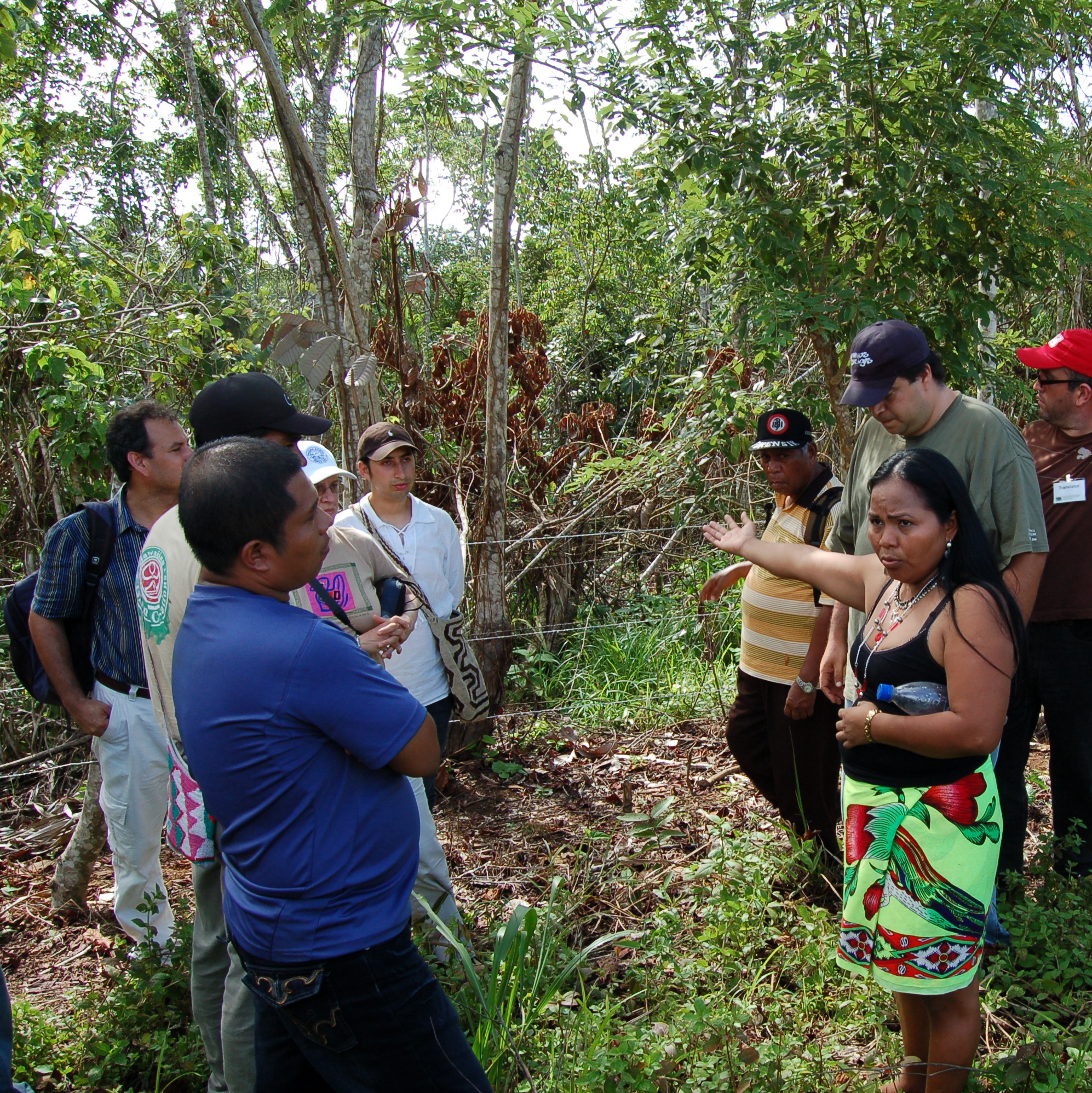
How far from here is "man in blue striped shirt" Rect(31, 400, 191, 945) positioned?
3219mm

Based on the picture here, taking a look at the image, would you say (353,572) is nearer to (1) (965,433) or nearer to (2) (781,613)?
(2) (781,613)

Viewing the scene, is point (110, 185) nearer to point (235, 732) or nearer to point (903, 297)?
point (903, 297)

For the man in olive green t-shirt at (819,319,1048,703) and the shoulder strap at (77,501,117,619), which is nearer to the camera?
the man in olive green t-shirt at (819,319,1048,703)

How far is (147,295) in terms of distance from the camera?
588cm

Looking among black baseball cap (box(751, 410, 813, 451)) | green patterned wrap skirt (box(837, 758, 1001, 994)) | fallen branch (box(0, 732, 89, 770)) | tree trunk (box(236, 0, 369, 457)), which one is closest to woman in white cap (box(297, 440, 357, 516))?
black baseball cap (box(751, 410, 813, 451))

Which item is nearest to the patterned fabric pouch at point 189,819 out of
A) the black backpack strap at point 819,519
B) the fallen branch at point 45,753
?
the black backpack strap at point 819,519

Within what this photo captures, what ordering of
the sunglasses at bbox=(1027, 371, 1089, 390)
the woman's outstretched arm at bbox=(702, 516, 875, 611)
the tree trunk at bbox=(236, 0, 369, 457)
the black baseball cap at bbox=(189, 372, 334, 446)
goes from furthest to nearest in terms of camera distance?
the tree trunk at bbox=(236, 0, 369, 457) < the sunglasses at bbox=(1027, 371, 1089, 390) < the woman's outstretched arm at bbox=(702, 516, 875, 611) < the black baseball cap at bbox=(189, 372, 334, 446)

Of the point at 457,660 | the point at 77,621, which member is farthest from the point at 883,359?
the point at 77,621

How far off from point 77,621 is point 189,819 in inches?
50.5

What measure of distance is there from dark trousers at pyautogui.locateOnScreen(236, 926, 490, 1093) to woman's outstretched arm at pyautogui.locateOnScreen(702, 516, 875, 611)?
4.94 ft

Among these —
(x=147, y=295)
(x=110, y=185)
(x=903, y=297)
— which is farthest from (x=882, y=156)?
(x=110, y=185)

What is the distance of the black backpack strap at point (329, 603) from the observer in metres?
2.75

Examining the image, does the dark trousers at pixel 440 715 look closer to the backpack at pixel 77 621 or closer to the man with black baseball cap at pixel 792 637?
the man with black baseball cap at pixel 792 637

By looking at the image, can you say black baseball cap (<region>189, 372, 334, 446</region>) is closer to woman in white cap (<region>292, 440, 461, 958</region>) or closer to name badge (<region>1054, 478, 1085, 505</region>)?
woman in white cap (<region>292, 440, 461, 958</region>)
